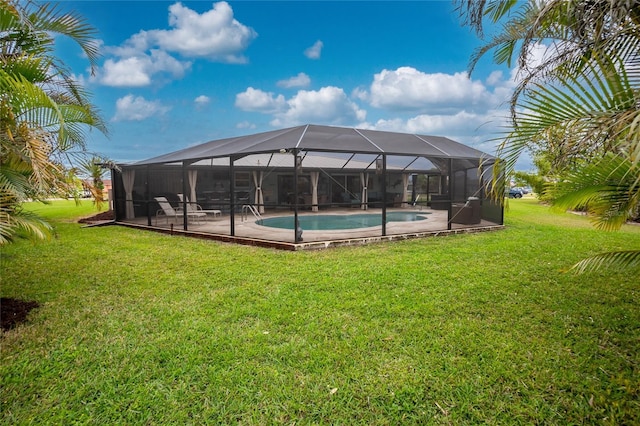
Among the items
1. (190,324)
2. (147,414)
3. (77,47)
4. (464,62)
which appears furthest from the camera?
(464,62)

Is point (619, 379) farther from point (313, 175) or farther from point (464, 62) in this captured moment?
point (313, 175)

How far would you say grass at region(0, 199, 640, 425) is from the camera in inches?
101

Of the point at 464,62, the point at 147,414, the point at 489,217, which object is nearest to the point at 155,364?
the point at 147,414

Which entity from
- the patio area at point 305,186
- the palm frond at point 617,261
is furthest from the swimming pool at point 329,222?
the palm frond at point 617,261

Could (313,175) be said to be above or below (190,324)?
above

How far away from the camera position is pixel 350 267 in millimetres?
6453

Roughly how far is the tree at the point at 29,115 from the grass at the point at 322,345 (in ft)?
4.48

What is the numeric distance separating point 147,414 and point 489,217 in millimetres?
12706

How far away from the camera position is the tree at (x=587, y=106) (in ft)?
8.20

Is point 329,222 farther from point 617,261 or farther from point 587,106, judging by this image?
point 587,106

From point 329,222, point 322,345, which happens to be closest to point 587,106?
point 322,345

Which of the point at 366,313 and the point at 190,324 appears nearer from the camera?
the point at 190,324

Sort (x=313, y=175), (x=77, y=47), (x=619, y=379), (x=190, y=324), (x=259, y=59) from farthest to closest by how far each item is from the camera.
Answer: (x=259, y=59) → (x=313, y=175) → (x=77, y=47) → (x=190, y=324) → (x=619, y=379)

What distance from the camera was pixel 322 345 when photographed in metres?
3.46
